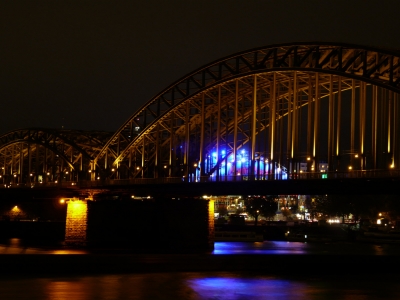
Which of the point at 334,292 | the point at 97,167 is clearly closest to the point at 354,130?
the point at 334,292

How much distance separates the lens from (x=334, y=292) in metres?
42.2

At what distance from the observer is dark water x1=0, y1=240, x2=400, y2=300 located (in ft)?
131

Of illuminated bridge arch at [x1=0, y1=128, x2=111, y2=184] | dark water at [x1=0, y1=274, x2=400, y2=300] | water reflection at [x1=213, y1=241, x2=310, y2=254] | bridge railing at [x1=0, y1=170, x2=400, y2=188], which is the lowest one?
water reflection at [x1=213, y1=241, x2=310, y2=254]

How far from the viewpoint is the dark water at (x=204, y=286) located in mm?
40000

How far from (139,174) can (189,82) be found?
24.3 metres

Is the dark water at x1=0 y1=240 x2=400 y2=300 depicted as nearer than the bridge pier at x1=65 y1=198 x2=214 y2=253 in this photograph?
Yes

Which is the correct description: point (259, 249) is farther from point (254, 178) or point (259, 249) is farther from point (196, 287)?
point (196, 287)

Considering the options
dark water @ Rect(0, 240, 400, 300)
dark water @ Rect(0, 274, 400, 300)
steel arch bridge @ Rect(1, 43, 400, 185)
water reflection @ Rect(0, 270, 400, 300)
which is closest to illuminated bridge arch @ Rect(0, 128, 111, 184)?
steel arch bridge @ Rect(1, 43, 400, 185)

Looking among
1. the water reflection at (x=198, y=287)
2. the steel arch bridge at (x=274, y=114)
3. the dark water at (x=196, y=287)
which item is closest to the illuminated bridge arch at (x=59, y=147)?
the steel arch bridge at (x=274, y=114)

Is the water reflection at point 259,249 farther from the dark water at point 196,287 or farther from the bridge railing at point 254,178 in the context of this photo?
the dark water at point 196,287

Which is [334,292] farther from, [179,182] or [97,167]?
[97,167]

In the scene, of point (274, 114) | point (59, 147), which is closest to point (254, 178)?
point (274, 114)

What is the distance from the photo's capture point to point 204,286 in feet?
144

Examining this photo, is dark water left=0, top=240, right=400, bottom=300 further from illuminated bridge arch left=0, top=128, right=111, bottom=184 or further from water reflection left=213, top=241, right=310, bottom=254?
illuminated bridge arch left=0, top=128, right=111, bottom=184
